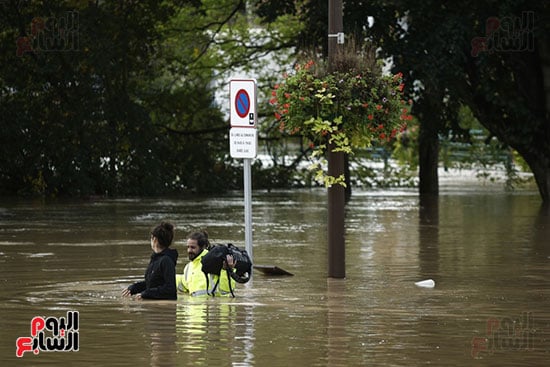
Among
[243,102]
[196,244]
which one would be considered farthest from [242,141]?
[196,244]

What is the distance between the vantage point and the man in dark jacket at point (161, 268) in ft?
47.5

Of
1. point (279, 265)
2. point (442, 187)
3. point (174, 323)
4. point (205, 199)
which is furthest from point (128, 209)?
point (174, 323)

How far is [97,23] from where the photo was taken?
40.0 meters

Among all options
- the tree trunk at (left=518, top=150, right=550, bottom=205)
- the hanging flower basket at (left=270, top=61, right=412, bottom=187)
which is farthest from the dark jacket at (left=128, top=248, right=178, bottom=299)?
the tree trunk at (left=518, top=150, right=550, bottom=205)

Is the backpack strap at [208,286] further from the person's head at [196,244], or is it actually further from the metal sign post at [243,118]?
the metal sign post at [243,118]

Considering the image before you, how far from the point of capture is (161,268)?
1450 cm

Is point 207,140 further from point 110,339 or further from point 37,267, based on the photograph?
point 110,339

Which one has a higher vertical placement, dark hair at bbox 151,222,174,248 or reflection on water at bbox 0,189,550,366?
dark hair at bbox 151,222,174,248

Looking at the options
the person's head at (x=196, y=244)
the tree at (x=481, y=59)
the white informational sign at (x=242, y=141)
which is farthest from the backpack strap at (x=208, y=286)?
the tree at (x=481, y=59)

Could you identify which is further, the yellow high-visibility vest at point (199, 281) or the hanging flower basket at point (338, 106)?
the hanging flower basket at point (338, 106)

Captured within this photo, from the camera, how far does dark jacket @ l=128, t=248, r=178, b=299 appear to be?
14.5 meters

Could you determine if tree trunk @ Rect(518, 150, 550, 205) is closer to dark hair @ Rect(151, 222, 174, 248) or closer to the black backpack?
the black backpack

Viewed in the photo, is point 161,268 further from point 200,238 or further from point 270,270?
point 270,270

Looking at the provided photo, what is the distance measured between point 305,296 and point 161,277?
5.79ft
